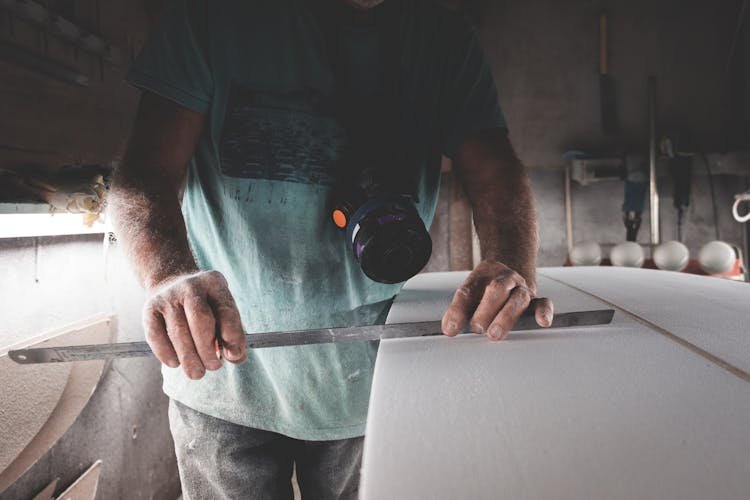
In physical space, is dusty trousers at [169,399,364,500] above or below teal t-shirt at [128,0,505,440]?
below

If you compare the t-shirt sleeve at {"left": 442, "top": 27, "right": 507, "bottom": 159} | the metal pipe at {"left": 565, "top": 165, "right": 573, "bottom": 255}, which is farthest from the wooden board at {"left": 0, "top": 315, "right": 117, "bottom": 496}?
the metal pipe at {"left": 565, "top": 165, "right": 573, "bottom": 255}

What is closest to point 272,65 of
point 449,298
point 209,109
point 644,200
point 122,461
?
point 209,109

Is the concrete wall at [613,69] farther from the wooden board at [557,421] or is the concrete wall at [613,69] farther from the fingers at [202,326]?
the fingers at [202,326]

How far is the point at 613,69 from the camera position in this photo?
333cm

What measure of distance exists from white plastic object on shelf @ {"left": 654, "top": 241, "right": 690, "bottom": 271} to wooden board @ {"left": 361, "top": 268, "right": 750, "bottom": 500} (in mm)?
2007

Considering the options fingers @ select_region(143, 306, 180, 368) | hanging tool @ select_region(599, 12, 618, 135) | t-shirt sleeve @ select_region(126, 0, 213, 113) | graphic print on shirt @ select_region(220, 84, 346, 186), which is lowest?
fingers @ select_region(143, 306, 180, 368)

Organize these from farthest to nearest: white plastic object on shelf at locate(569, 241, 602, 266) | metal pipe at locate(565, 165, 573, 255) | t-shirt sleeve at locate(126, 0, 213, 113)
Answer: metal pipe at locate(565, 165, 573, 255)
white plastic object on shelf at locate(569, 241, 602, 266)
t-shirt sleeve at locate(126, 0, 213, 113)

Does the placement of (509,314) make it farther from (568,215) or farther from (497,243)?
(568,215)

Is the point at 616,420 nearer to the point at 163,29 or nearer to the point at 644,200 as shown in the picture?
the point at 163,29

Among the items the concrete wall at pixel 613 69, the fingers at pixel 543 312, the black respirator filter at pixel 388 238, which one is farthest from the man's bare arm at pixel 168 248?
the concrete wall at pixel 613 69

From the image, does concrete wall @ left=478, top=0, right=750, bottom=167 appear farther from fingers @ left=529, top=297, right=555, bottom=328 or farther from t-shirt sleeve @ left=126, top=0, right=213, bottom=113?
fingers @ left=529, top=297, right=555, bottom=328

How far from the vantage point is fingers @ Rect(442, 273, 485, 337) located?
688 mm

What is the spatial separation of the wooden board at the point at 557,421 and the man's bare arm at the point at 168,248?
0.25 meters

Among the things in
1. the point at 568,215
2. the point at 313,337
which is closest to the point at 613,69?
the point at 568,215
